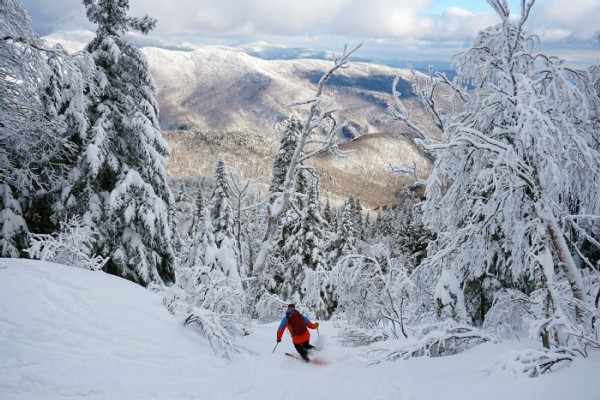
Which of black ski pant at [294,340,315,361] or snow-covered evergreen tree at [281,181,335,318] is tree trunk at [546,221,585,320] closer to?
black ski pant at [294,340,315,361]

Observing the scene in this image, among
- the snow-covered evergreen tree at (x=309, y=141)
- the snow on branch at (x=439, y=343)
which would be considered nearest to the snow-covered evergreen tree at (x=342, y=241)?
the snow-covered evergreen tree at (x=309, y=141)

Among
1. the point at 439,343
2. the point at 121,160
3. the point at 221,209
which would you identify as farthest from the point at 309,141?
the point at 221,209

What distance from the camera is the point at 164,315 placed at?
748 centimetres

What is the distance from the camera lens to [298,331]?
8.49 m

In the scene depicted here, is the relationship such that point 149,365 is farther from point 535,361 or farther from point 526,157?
point 526,157

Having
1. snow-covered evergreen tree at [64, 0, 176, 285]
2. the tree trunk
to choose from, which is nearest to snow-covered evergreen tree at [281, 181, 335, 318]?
snow-covered evergreen tree at [64, 0, 176, 285]

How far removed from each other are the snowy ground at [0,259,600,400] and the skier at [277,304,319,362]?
0.55 metres

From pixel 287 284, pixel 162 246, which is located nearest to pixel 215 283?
pixel 162 246

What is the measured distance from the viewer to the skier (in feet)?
27.5

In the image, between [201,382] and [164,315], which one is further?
[164,315]

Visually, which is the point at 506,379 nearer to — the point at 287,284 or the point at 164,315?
the point at 164,315

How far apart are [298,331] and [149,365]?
12.3ft

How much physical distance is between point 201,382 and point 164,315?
97.4 inches

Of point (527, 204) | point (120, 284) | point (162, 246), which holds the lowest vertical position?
point (162, 246)
